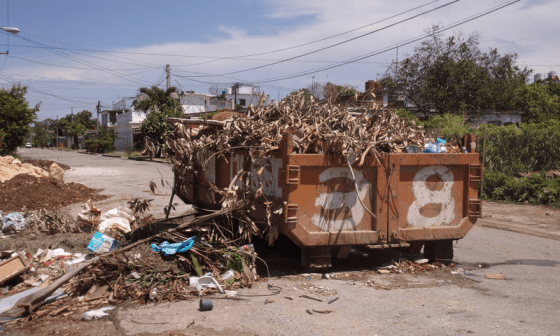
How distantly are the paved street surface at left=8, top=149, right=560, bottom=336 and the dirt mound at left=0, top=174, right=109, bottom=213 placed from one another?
25.2 ft

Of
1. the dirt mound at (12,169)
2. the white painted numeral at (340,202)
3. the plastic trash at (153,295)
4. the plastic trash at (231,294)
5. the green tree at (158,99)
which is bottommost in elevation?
the plastic trash at (231,294)

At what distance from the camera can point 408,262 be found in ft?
18.9

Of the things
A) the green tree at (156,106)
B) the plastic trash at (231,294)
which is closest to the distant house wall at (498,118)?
the green tree at (156,106)

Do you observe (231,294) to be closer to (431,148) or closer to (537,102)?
(431,148)

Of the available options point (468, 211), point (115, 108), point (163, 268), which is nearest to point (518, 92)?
point (468, 211)

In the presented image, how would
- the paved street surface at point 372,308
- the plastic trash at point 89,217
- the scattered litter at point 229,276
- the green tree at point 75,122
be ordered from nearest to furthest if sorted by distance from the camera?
the paved street surface at point 372,308 → the scattered litter at point 229,276 → the plastic trash at point 89,217 → the green tree at point 75,122

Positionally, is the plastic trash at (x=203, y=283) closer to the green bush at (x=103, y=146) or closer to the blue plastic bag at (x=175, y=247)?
the blue plastic bag at (x=175, y=247)

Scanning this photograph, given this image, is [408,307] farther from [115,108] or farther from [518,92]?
[115,108]

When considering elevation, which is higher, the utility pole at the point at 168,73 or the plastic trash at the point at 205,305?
the utility pole at the point at 168,73

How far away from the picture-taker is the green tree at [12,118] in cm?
2958

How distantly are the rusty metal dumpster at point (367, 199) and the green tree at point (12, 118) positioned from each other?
29591mm

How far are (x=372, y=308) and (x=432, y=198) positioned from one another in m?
1.79

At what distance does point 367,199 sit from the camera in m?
5.09

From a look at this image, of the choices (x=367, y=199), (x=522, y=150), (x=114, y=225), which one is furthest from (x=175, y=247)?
(x=522, y=150)
